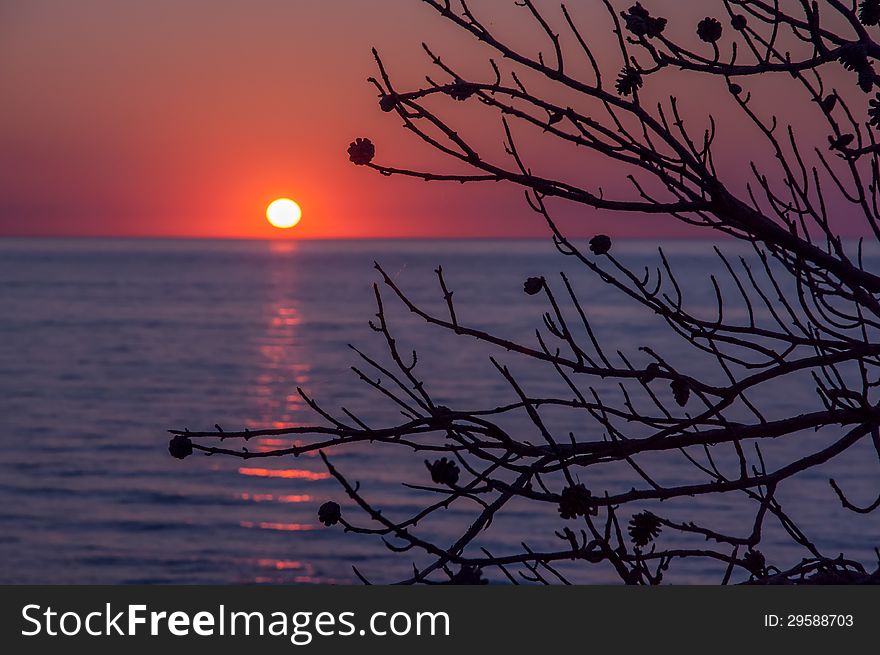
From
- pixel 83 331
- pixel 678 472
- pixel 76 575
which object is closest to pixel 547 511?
pixel 678 472

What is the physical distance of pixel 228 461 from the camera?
2881 centimetres

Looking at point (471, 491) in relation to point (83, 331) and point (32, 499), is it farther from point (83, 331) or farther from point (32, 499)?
point (83, 331)

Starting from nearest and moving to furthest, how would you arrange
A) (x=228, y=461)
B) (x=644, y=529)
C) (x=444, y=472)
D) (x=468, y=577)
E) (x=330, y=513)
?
(x=468, y=577) → (x=444, y=472) → (x=330, y=513) → (x=644, y=529) → (x=228, y=461)

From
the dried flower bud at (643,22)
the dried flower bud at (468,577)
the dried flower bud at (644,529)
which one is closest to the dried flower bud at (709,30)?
the dried flower bud at (643,22)

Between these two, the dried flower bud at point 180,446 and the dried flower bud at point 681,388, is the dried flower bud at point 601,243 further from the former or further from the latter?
the dried flower bud at point 180,446

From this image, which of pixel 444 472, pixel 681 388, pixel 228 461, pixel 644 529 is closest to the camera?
pixel 444 472

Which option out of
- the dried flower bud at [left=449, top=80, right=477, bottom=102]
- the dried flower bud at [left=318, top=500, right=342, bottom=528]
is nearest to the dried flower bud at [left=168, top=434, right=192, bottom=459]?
the dried flower bud at [left=318, top=500, right=342, bottom=528]

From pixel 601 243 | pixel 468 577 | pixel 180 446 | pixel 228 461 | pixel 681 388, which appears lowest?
Answer: pixel 468 577

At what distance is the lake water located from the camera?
21188mm

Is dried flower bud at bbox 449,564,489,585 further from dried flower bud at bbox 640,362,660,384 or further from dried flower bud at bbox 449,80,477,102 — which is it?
dried flower bud at bbox 449,80,477,102

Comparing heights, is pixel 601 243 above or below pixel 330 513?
above

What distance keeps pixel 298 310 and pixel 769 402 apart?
61.8 metres

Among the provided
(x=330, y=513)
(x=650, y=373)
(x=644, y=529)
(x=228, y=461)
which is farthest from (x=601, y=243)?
(x=228, y=461)

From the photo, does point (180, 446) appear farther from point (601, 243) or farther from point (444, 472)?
point (601, 243)
